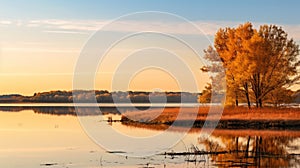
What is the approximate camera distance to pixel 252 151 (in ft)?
101

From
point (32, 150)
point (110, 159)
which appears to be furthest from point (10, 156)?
point (110, 159)

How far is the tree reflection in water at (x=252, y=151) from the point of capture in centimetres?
2581

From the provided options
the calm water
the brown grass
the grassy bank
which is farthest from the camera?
the brown grass

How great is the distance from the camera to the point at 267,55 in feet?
196

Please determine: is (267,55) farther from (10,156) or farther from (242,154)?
(10,156)

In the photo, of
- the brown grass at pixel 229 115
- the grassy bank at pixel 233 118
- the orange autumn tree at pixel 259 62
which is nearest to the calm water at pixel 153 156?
the grassy bank at pixel 233 118

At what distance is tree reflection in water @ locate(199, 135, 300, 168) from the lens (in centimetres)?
2581

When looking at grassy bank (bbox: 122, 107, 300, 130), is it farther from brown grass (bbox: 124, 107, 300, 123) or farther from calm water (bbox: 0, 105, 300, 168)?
calm water (bbox: 0, 105, 300, 168)

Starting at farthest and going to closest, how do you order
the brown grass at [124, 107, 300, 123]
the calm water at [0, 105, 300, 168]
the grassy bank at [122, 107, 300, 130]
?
the brown grass at [124, 107, 300, 123]
the grassy bank at [122, 107, 300, 130]
the calm water at [0, 105, 300, 168]

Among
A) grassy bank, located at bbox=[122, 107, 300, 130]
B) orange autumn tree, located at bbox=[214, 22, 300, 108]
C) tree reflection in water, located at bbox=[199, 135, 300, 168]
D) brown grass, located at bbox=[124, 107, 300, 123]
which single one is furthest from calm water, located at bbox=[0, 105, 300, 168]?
orange autumn tree, located at bbox=[214, 22, 300, 108]

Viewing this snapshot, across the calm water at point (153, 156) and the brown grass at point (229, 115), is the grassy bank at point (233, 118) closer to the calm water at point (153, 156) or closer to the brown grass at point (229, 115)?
the brown grass at point (229, 115)

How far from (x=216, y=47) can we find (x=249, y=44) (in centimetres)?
810

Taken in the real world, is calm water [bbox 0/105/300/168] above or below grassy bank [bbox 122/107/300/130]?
below

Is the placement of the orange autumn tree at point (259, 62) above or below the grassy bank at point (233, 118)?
above
